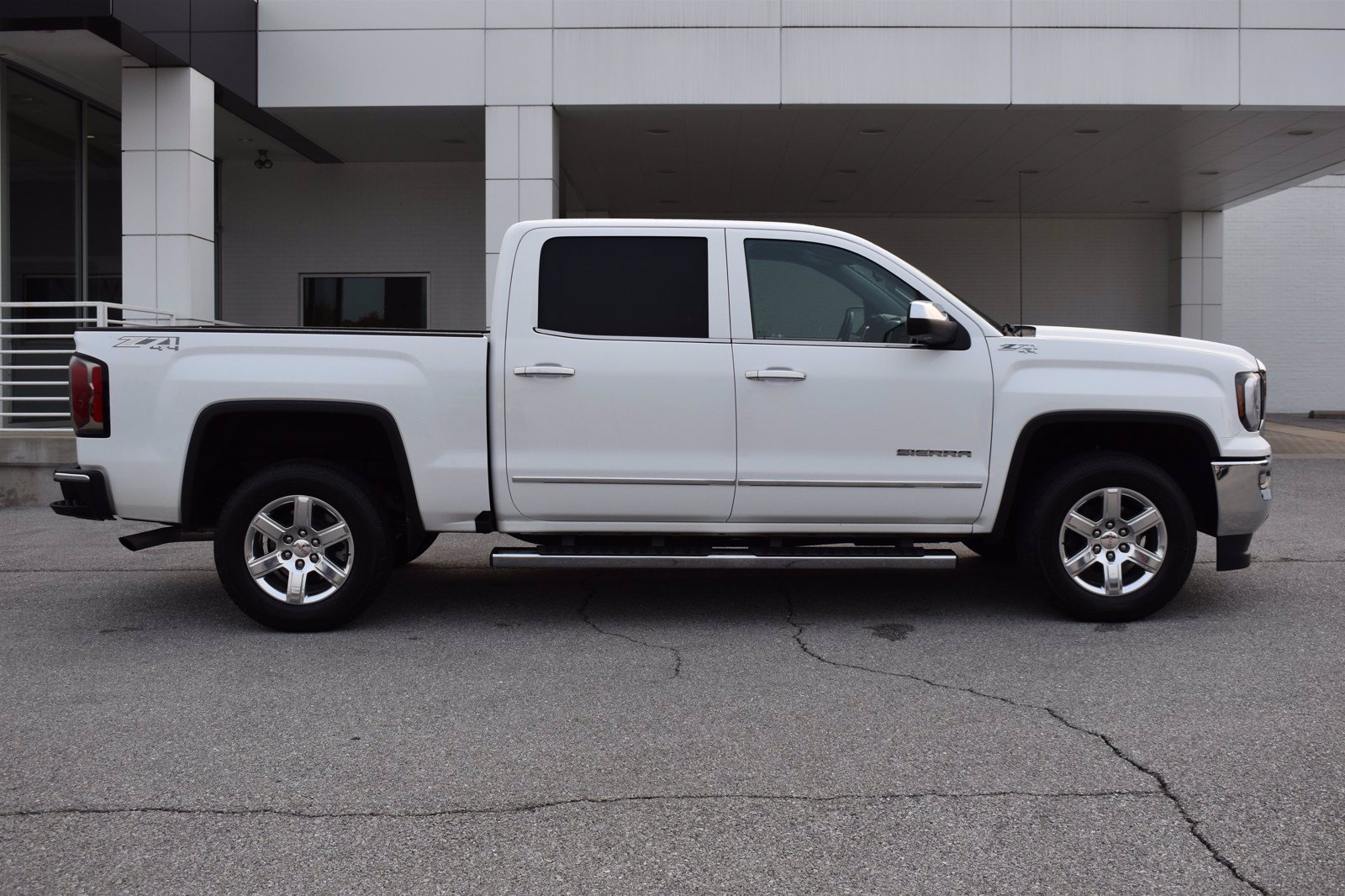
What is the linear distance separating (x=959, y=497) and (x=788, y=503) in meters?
0.88

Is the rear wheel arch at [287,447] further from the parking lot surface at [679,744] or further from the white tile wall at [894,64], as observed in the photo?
the white tile wall at [894,64]

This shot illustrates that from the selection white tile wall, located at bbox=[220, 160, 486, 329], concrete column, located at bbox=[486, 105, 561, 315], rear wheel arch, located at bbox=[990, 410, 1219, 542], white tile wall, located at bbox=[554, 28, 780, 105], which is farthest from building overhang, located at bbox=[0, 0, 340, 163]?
rear wheel arch, located at bbox=[990, 410, 1219, 542]

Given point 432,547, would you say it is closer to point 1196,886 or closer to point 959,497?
point 959,497

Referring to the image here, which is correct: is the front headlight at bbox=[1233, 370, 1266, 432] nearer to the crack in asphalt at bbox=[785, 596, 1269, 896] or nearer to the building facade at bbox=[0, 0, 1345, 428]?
the crack in asphalt at bbox=[785, 596, 1269, 896]

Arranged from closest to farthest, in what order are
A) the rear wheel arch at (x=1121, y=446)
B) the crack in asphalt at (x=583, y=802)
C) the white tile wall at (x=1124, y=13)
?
the crack in asphalt at (x=583, y=802)
the rear wheel arch at (x=1121, y=446)
the white tile wall at (x=1124, y=13)

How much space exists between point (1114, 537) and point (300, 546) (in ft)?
13.6

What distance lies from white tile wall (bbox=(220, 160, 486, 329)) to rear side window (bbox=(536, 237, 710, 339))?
13532 millimetres

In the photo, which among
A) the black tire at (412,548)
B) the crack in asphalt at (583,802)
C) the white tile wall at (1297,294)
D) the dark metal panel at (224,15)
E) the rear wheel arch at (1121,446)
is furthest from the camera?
the white tile wall at (1297,294)

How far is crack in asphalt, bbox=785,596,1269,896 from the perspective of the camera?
3.10 metres

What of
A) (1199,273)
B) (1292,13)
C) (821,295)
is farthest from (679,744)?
(1199,273)

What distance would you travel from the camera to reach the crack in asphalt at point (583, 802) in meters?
3.44

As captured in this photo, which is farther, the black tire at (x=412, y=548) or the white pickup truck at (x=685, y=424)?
the black tire at (x=412, y=548)

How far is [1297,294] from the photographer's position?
24.2 meters

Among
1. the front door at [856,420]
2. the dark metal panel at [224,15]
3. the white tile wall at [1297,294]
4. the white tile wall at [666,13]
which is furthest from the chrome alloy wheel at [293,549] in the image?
the white tile wall at [1297,294]
